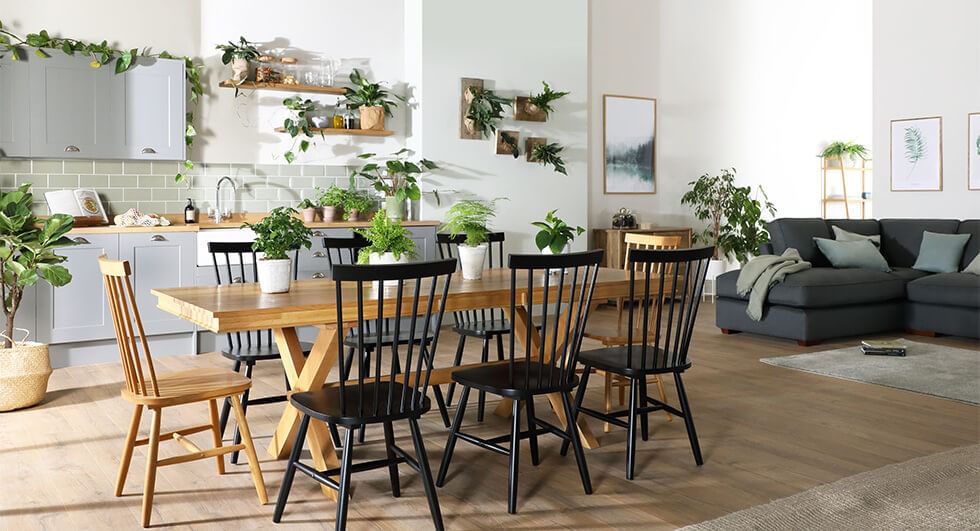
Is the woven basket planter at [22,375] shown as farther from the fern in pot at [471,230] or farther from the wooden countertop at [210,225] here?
the fern in pot at [471,230]

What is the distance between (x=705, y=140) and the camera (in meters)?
9.79

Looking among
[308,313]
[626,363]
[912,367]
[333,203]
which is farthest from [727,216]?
[308,313]

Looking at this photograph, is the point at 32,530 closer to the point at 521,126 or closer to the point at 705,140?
the point at 521,126

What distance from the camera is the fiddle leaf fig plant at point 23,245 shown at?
4691 mm

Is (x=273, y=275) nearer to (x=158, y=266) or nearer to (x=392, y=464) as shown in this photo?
(x=392, y=464)

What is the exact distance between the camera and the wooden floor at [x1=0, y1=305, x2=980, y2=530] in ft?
10.3

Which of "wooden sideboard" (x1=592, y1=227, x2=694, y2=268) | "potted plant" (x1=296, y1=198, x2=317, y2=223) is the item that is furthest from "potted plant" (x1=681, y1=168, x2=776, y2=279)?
"potted plant" (x1=296, y1=198, x2=317, y2=223)

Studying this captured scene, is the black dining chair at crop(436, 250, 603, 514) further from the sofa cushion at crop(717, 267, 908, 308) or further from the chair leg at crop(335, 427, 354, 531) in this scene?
the sofa cushion at crop(717, 267, 908, 308)

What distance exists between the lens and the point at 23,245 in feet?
15.5

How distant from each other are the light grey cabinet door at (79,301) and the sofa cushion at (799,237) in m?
5.21

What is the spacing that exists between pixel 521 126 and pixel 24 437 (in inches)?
198

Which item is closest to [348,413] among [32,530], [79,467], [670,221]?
[32,530]

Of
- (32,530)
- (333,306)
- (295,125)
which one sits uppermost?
(295,125)

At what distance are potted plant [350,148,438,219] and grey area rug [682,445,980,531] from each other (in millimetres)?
4550
